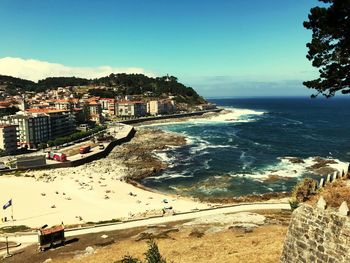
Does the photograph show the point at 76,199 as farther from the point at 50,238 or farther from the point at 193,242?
the point at 193,242

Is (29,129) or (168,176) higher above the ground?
(29,129)

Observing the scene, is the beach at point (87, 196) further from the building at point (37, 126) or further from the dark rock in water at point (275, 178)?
the building at point (37, 126)

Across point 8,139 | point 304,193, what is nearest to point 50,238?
point 304,193

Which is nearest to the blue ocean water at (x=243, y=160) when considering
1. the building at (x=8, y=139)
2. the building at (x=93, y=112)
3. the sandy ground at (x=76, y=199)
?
the sandy ground at (x=76, y=199)

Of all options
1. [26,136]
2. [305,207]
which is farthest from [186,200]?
[26,136]

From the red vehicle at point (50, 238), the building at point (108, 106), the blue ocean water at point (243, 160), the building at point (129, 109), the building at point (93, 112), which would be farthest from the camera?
the building at point (108, 106)

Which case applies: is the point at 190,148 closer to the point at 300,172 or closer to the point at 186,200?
the point at 300,172
